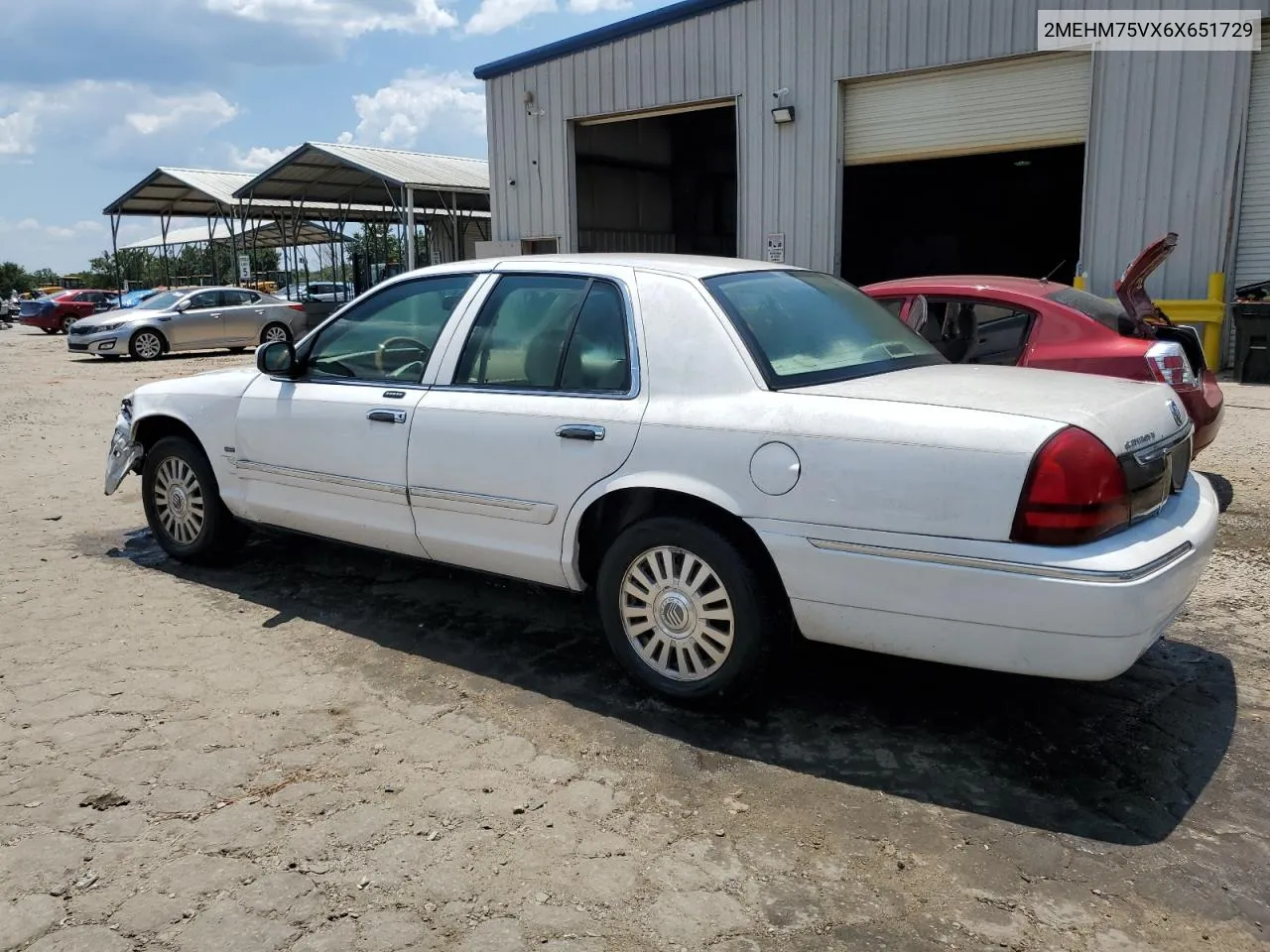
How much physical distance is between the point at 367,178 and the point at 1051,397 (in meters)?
28.0

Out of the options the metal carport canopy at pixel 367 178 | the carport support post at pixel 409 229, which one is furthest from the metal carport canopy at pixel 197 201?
the carport support post at pixel 409 229

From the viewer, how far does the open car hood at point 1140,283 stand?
6102 millimetres

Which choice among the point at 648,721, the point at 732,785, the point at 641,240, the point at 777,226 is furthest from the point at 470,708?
the point at 641,240

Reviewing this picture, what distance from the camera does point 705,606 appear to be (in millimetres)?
3553

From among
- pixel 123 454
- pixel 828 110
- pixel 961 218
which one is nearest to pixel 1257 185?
pixel 828 110

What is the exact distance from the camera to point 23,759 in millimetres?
3408

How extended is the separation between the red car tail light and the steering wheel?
3955 mm

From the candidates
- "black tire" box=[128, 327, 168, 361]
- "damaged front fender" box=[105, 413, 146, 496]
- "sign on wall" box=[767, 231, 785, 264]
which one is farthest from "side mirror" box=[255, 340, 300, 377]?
"black tire" box=[128, 327, 168, 361]

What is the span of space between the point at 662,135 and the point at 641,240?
2316mm

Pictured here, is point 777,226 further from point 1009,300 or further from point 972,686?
point 972,686

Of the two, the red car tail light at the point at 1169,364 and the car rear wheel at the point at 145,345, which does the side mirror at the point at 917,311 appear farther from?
the car rear wheel at the point at 145,345

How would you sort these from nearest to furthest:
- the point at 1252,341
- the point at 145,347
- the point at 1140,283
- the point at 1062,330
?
the point at 1062,330 → the point at 1140,283 → the point at 1252,341 → the point at 145,347

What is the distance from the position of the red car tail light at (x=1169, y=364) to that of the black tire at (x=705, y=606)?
341cm

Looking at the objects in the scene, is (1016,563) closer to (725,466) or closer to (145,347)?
(725,466)
